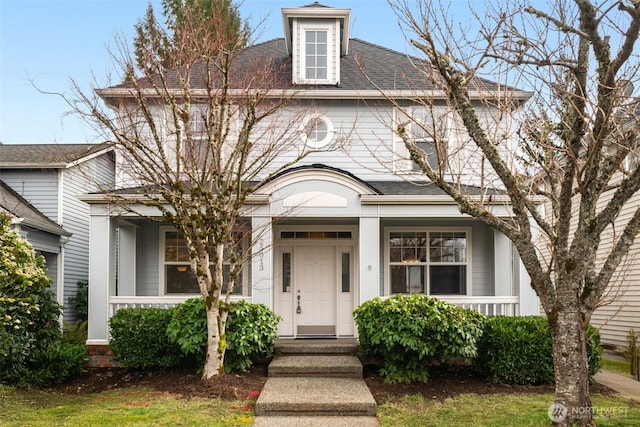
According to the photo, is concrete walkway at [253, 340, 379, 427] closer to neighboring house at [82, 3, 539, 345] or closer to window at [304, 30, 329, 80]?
neighboring house at [82, 3, 539, 345]

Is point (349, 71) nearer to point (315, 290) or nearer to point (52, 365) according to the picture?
point (315, 290)

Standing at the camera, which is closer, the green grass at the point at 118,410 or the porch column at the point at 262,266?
the green grass at the point at 118,410

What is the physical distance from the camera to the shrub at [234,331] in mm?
9352

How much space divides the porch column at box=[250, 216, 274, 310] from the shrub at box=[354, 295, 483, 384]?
216 centimetres

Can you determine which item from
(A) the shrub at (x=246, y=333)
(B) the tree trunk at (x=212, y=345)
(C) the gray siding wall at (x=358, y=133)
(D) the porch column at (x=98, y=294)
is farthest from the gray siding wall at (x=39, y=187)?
(B) the tree trunk at (x=212, y=345)

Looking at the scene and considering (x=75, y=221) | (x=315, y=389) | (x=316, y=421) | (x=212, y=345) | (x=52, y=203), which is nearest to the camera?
(x=316, y=421)

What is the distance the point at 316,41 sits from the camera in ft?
44.5

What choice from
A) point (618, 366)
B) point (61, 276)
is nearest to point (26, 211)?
point (61, 276)

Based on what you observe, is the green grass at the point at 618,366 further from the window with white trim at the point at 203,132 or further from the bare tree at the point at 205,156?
the window with white trim at the point at 203,132

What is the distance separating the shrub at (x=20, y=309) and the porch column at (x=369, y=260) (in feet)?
18.2

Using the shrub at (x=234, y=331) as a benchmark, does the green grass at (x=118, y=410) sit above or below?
below

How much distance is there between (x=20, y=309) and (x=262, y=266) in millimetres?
4148

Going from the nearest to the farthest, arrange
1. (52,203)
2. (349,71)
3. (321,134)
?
(321,134) → (349,71) → (52,203)

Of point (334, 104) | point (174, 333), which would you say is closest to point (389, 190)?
point (334, 104)
